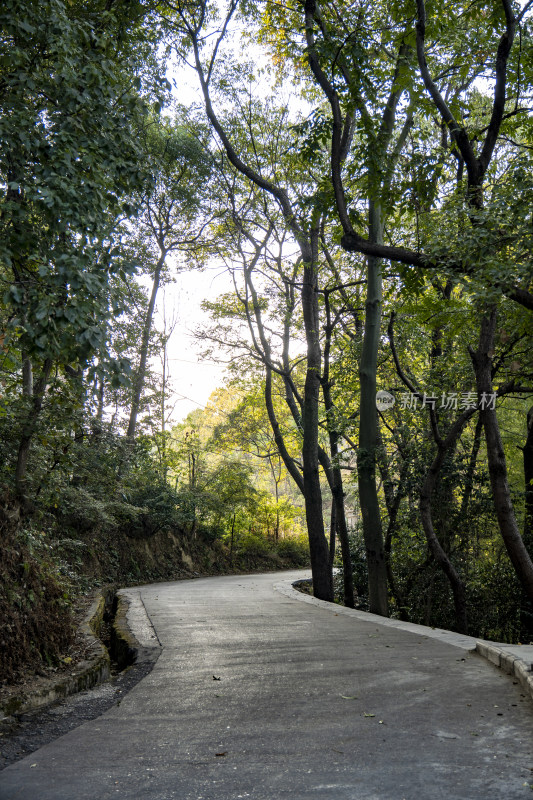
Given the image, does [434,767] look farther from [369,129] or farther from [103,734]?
[369,129]

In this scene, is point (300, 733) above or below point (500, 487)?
below

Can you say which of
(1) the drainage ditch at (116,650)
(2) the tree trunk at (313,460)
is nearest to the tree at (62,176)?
(1) the drainage ditch at (116,650)

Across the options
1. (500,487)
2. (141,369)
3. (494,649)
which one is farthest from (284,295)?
(494,649)

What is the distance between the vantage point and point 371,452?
11.9 meters

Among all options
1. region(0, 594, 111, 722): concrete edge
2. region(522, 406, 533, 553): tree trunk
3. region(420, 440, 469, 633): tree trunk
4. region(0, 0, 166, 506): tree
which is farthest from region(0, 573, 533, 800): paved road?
region(522, 406, 533, 553): tree trunk

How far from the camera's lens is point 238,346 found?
2020cm

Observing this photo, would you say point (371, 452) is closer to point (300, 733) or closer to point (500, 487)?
point (500, 487)

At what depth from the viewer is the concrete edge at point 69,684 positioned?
4352 mm

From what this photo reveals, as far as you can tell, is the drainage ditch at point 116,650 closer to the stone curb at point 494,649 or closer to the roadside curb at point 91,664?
the roadside curb at point 91,664

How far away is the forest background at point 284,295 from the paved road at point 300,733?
1.44m

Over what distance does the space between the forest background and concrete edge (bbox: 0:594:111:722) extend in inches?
12.5

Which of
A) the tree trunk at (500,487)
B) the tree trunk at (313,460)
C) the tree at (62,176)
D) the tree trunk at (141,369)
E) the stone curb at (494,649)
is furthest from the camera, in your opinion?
Answer: the tree trunk at (141,369)

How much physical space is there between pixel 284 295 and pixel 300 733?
1592cm

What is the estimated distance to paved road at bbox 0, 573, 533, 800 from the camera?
2.98 metres
